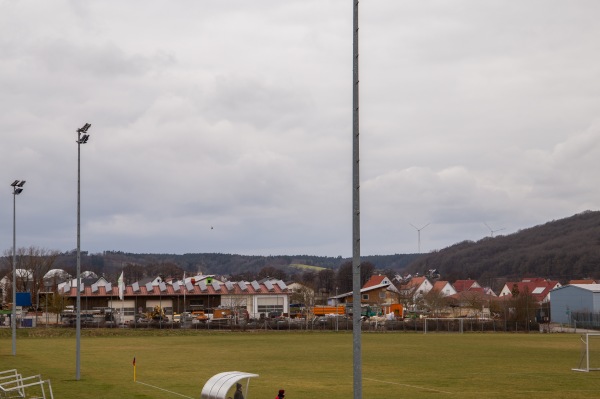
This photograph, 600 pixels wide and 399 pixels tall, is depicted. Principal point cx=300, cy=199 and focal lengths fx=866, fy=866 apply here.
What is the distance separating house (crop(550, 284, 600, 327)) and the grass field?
5872cm

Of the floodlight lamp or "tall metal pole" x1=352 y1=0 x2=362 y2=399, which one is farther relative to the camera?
the floodlight lamp

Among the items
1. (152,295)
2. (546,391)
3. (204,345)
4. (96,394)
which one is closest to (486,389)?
(546,391)

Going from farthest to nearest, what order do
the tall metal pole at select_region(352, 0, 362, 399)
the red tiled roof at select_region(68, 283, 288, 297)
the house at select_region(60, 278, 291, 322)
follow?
the house at select_region(60, 278, 291, 322) < the red tiled roof at select_region(68, 283, 288, 297) < the tall metal pole at select_region(352, 0, 362, 399)

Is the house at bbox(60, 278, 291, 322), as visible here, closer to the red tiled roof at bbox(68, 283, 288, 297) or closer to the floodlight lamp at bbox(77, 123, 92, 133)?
the red tiled roof at bbox(68, 283, 288, 297)

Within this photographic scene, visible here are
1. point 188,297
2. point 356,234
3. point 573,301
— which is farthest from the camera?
point 188,297

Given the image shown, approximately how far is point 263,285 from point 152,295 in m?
21.0

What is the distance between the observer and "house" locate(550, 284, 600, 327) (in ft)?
428

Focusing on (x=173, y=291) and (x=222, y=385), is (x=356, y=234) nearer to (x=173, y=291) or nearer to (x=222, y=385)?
(x=222, y=385)

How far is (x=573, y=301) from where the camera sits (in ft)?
437

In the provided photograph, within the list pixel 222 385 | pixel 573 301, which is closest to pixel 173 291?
pixel 573 301

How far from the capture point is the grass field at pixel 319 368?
1375 inches

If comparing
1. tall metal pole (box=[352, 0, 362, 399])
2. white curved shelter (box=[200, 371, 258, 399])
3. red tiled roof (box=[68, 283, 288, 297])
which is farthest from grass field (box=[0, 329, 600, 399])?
red tiled roof (box=[68, 283, 288, 297])

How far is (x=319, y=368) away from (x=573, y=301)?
9526 cm

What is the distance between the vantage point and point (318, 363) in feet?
169
